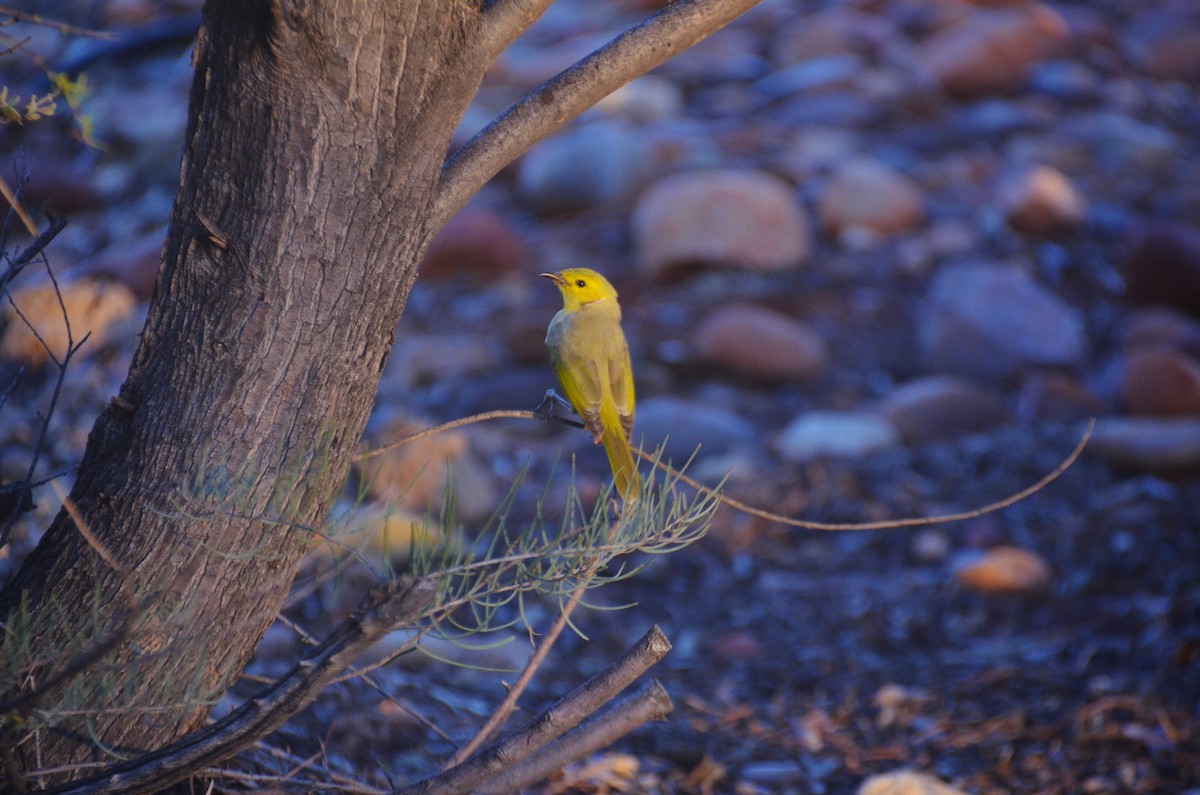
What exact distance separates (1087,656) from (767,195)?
12.7 ft

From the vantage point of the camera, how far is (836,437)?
4.98 m

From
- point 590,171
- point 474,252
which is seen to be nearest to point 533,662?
point 474,252

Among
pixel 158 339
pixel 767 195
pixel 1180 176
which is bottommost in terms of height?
pixel 1180 176

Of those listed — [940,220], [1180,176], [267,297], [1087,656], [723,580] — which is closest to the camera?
[267,297]

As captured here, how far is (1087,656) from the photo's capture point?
3369 millimetres

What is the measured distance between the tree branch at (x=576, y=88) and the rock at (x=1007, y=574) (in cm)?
281

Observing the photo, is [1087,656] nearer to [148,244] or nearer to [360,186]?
[360,186]

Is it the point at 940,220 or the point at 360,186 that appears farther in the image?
the point at 940,220

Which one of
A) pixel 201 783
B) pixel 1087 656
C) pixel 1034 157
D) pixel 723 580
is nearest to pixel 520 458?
pixel 723 580

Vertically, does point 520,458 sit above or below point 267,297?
below

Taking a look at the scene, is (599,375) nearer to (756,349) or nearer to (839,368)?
(756,349)

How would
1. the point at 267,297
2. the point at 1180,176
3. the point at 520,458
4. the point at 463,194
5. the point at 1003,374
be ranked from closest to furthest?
the point at 267,297 < the point at 463,194 < the point at 520,458 < the point at 1003,374 < the point at 1180,176

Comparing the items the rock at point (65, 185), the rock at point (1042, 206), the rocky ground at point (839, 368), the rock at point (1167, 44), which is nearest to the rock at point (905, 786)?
the rocky ground at point (839, 368)

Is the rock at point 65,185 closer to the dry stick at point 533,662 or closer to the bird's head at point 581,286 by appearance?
the bird's head at point 581,286
